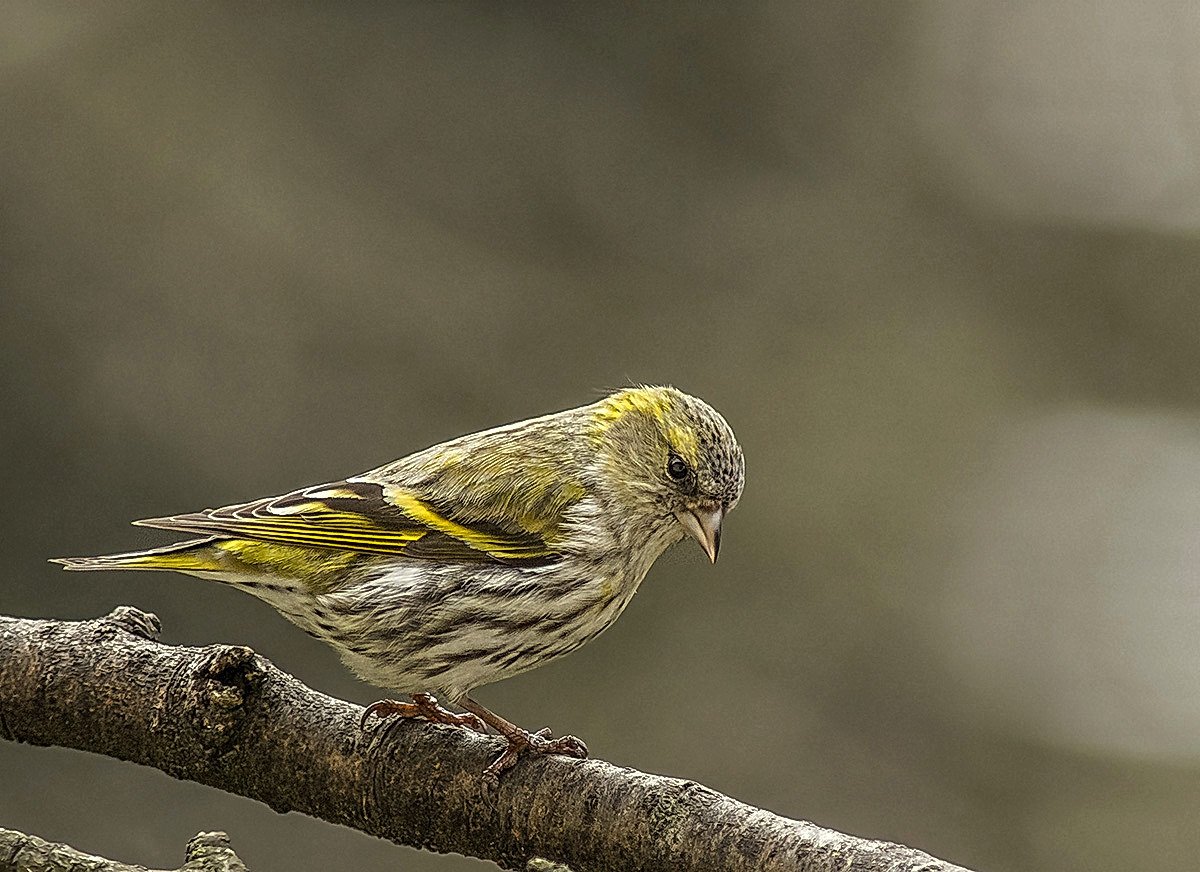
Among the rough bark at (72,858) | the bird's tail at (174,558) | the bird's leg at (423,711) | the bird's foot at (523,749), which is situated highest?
the bird's tail at (174,558)

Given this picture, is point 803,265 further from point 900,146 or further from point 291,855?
point 291,855

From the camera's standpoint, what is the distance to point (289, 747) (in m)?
1.73

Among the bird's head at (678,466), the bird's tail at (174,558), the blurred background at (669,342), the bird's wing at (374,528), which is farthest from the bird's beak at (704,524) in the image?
the blurred background at (669,342)

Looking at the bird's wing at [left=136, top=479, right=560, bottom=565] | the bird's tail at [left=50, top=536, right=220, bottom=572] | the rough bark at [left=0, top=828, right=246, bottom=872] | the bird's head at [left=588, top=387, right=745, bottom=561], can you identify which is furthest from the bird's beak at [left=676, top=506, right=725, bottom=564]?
the rough bark at [left=0, top=828, right=246, bottom=872]

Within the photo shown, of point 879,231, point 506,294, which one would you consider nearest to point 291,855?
point 506,294

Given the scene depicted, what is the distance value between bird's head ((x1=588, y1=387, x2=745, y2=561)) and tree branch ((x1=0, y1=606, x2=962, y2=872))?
0.49 m

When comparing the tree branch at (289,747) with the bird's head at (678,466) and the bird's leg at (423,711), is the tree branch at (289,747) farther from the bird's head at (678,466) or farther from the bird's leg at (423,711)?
the bird's head at (678,466)

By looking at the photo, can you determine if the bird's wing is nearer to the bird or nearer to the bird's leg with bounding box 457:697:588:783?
the bird

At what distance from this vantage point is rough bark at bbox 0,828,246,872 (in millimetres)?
1551

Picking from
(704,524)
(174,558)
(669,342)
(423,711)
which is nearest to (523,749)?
Answer: (423,711)

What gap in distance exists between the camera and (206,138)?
450cm

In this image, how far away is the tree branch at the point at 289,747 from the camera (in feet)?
5.27

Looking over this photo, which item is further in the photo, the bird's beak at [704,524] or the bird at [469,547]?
the bird's beak at [704,524]

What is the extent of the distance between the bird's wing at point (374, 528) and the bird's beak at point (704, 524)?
0.73 feet
